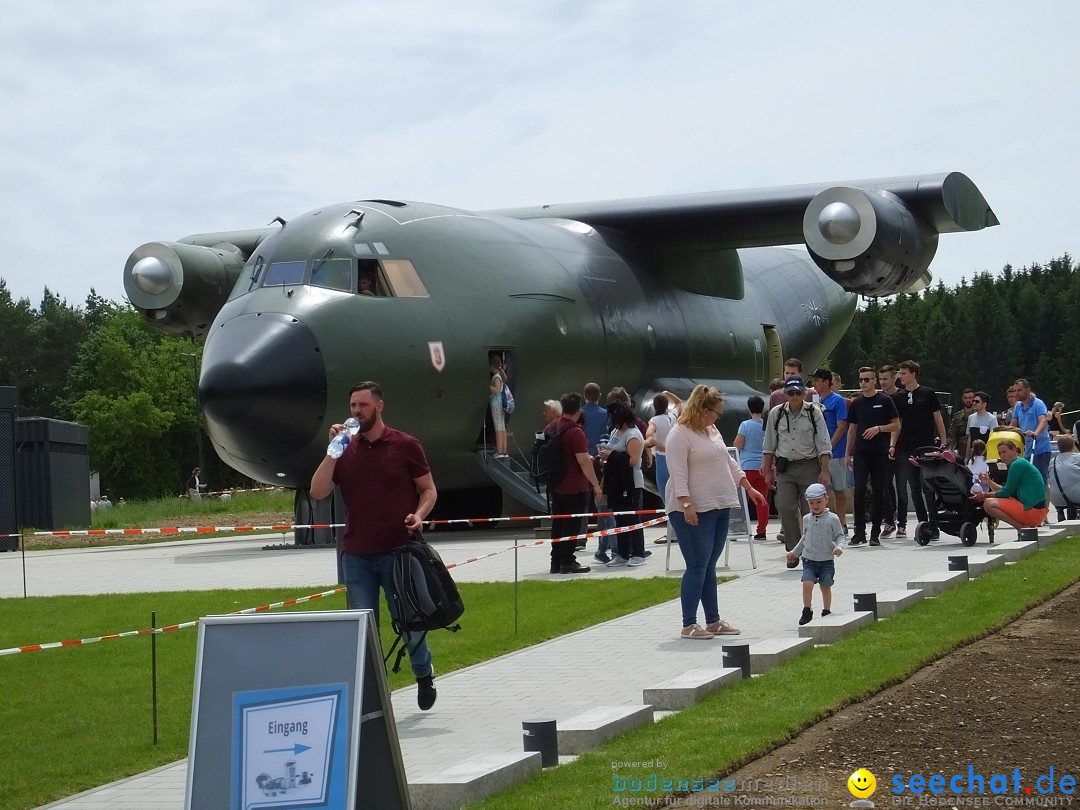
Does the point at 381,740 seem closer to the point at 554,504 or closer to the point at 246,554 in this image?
Answer: the point at 554,504

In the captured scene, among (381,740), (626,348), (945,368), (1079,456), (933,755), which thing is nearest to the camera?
(381,740)

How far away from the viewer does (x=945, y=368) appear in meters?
97.1

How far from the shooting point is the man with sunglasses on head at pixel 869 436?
15992mm

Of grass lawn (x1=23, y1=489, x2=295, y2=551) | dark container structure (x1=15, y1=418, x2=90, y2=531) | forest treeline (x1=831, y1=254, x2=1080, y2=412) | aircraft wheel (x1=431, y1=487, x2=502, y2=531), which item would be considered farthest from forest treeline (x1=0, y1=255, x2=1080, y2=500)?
aircraft wheel (x1=431, y1=487, x2=502, y2=531)

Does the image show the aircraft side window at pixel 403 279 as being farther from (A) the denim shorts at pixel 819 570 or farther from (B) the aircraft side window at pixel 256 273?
(A) the denim shorts at pixel 819 570

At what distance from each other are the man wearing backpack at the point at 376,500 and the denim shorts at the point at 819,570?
3.53m

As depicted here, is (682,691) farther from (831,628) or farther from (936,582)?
(936,582)

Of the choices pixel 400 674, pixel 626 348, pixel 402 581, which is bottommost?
pixel 400 674

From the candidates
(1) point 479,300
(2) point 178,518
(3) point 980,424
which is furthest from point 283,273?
(2) point 178,518

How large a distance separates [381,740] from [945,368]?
95.4m

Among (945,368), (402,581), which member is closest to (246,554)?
(402,581)

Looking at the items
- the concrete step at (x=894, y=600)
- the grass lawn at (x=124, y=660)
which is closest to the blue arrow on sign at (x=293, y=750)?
the grass lawn at (x=124, y=660)

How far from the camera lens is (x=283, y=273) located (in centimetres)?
1841

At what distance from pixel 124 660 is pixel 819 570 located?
5.20 meters
